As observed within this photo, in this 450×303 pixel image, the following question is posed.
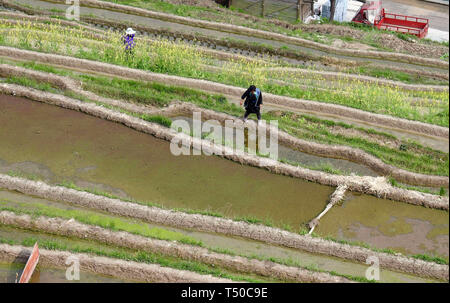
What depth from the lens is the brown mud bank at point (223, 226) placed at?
10547mm

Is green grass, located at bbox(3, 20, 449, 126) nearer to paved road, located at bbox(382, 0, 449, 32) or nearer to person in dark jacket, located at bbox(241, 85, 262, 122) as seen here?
person in dark jacket, located at bbox(241, 85, 262, 122)

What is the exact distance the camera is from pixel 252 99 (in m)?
13.8

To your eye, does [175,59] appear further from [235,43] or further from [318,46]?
[318,46]

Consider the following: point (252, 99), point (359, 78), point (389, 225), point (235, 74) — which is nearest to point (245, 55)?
point (235, 74)

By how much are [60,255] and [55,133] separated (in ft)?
14.4

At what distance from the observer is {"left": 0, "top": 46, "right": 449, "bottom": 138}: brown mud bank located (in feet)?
50.0

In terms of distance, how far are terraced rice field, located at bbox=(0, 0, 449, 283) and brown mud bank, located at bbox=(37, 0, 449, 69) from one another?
82cm

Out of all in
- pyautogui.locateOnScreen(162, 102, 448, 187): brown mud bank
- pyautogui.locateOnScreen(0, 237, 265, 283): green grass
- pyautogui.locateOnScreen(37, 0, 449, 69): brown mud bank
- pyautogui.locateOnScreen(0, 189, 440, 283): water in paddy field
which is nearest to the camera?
pyautogui.locateOnScreen(0, 237, 265, 283): green grass

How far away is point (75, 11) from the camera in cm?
2231

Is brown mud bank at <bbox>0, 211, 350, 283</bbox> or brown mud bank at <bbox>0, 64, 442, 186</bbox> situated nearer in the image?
brown mud bank at <bbox>0, 211, 350, 283</bbox>

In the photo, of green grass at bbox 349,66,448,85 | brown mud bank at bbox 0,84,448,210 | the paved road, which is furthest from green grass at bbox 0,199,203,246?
the paved road

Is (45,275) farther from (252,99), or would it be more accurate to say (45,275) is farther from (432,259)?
(432,259)

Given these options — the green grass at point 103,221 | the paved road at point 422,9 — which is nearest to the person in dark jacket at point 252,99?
the green grass at point 103,221

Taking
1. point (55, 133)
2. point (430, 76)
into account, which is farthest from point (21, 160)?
point (430, 76)
